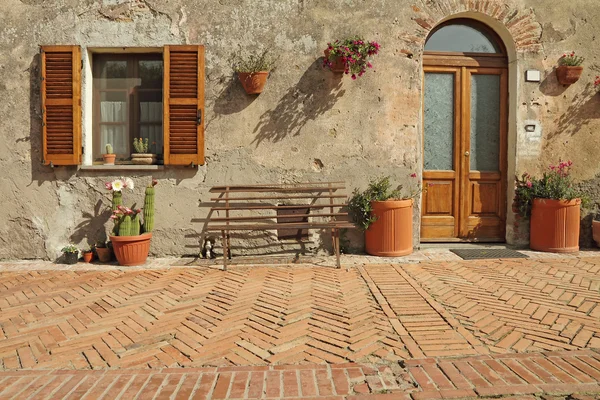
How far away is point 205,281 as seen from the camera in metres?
4.23

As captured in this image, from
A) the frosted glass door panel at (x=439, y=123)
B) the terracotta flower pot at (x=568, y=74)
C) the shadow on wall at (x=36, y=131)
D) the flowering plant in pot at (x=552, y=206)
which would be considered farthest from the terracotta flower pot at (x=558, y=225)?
the shadow on wall at (x=36, y=131)

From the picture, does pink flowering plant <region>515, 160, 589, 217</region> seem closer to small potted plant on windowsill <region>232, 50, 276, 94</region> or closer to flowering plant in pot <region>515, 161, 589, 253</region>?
flowering plant in pot <region>515, 161, 589, 253</region>

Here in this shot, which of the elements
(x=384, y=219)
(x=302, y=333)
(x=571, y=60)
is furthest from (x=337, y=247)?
(x=571, y=60)

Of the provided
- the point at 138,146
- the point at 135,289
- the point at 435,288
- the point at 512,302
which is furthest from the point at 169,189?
the point at 512,302

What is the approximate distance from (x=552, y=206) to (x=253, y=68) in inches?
164

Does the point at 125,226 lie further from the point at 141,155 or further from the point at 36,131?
the point at 36,131

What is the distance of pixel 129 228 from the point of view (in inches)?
193

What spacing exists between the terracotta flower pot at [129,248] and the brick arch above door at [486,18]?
4.11 meters

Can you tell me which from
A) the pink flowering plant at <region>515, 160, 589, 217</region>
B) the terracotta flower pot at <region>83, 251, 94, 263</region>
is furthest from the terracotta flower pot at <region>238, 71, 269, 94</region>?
the pink flowering plant at <region>515, 160, 589, 217</region>

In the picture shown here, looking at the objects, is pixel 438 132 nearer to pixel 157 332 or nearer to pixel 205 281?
pixel 205 281

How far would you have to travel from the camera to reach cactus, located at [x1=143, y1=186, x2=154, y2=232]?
5020 mm

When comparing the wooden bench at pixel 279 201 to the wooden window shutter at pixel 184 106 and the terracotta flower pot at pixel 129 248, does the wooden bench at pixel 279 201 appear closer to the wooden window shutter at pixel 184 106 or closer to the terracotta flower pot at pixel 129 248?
the wooden window shutter at pixel 184 106

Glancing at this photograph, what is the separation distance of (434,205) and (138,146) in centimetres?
406

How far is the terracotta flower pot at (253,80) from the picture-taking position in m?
5.05
